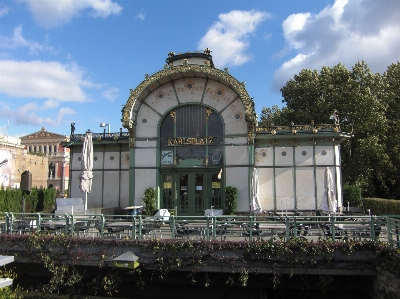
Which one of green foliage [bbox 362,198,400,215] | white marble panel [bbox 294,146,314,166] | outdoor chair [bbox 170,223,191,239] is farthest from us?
green foliage [bbox 362,198,400,215]

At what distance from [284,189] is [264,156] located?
2.05 m

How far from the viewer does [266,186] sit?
19578 millimetres

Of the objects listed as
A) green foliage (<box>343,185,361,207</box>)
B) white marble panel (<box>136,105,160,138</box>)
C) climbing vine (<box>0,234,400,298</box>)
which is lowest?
climbing vine (<box>0,234,400,298</box>)

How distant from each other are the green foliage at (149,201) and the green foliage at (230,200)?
3836mm

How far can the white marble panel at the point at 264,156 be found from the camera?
19.6 metres

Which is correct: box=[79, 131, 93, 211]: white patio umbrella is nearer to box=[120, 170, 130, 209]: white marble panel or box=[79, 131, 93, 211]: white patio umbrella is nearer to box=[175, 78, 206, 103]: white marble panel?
box=[120, 170, 130, 209]: white marble panel

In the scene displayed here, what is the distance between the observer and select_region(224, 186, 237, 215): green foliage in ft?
61.2

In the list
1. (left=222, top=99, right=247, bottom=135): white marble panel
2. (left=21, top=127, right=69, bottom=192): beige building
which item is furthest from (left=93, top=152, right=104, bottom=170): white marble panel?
(left=21, top=127, right=69, bottom=192): beige building

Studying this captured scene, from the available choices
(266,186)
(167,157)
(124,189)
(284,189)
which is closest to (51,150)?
(124,189)

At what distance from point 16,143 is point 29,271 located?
53345 millimetres

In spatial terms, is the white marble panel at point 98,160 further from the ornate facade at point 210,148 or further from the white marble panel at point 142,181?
the white marble panel at point 142,181

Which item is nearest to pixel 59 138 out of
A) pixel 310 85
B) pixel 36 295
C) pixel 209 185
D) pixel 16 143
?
pixel 16 143

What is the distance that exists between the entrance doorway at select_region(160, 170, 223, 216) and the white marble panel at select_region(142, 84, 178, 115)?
144 inches

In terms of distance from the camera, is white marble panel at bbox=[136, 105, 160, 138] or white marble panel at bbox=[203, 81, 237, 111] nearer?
white marble panel at bbox=[203, 81, 237, 111]
